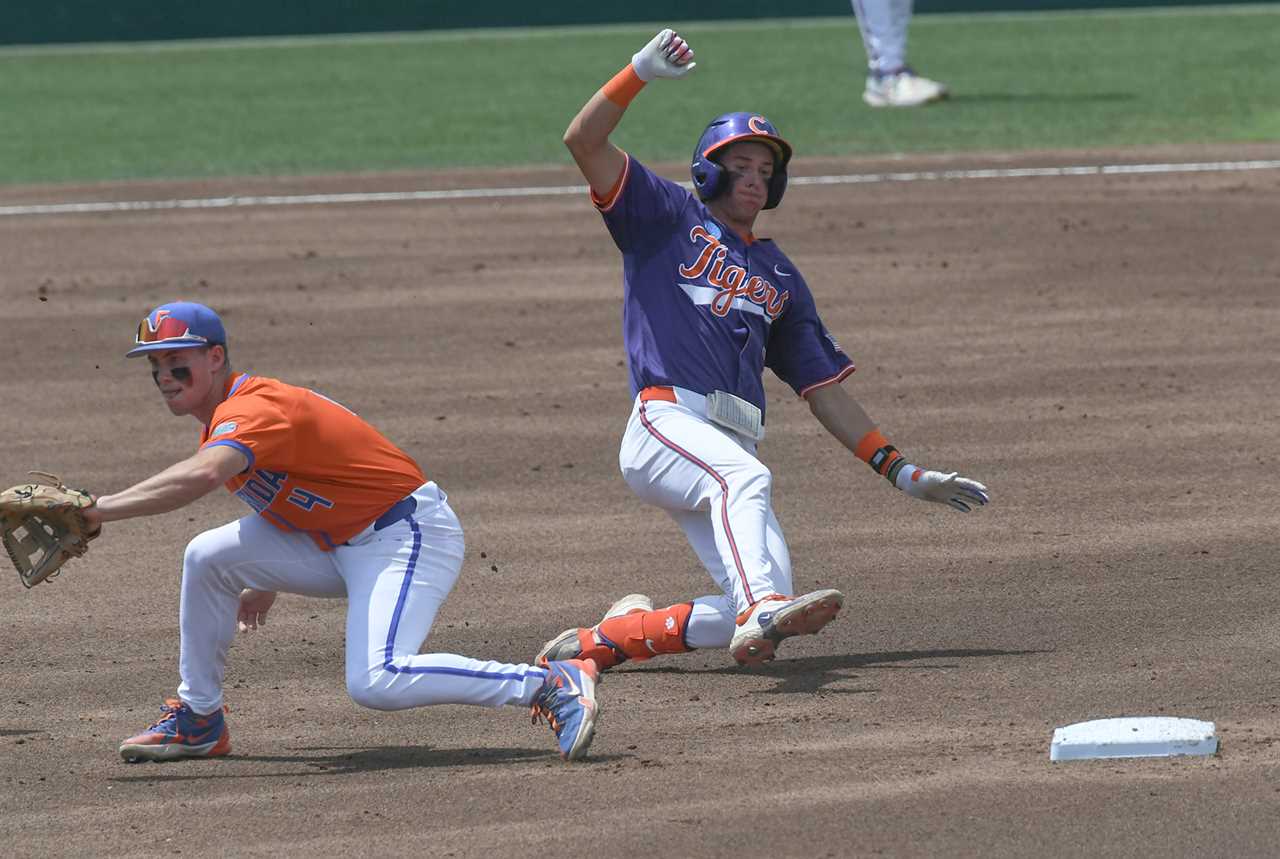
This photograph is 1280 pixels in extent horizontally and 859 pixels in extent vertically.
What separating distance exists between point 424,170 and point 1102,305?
7400mm

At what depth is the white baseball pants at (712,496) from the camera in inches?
260

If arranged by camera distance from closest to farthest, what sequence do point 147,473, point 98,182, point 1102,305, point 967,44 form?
point 147,473 → point 1102,305 → point 98,182 → point 967,44

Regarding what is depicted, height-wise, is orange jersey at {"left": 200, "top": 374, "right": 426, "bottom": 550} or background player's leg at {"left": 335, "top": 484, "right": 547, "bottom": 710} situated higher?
orange jersey at {"left": 200, "top": 374, "right": 426, "bottom": 550}

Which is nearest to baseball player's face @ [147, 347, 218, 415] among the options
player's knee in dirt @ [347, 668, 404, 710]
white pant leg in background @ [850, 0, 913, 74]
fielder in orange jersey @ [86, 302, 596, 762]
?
fielder in orange jersey @ [86, 302, 596, 762]

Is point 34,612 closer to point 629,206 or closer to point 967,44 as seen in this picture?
point 629,206

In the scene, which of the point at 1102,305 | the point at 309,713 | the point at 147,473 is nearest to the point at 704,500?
the point at 309,713

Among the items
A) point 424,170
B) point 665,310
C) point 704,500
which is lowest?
point 424,170

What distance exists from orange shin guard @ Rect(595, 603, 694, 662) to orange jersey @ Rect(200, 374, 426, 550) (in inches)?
36.7

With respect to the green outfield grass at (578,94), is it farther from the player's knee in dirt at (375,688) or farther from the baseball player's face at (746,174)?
the player's knee in dirt at (375,688)

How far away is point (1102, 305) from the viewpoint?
12867 millimetres

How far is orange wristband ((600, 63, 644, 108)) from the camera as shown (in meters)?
6.88

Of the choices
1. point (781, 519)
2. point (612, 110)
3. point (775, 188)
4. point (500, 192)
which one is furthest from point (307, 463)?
point (500, 192)

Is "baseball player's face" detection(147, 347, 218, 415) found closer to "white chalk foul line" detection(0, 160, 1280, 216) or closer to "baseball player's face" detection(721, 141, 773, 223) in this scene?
"baseball player's face" detection(721, 141, 773, 223)

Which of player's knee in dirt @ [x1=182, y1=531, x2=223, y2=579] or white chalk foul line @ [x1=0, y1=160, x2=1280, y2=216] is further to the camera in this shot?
white chalk foul line @ [x1=0, y1=160, x2=1280, y2=216]
